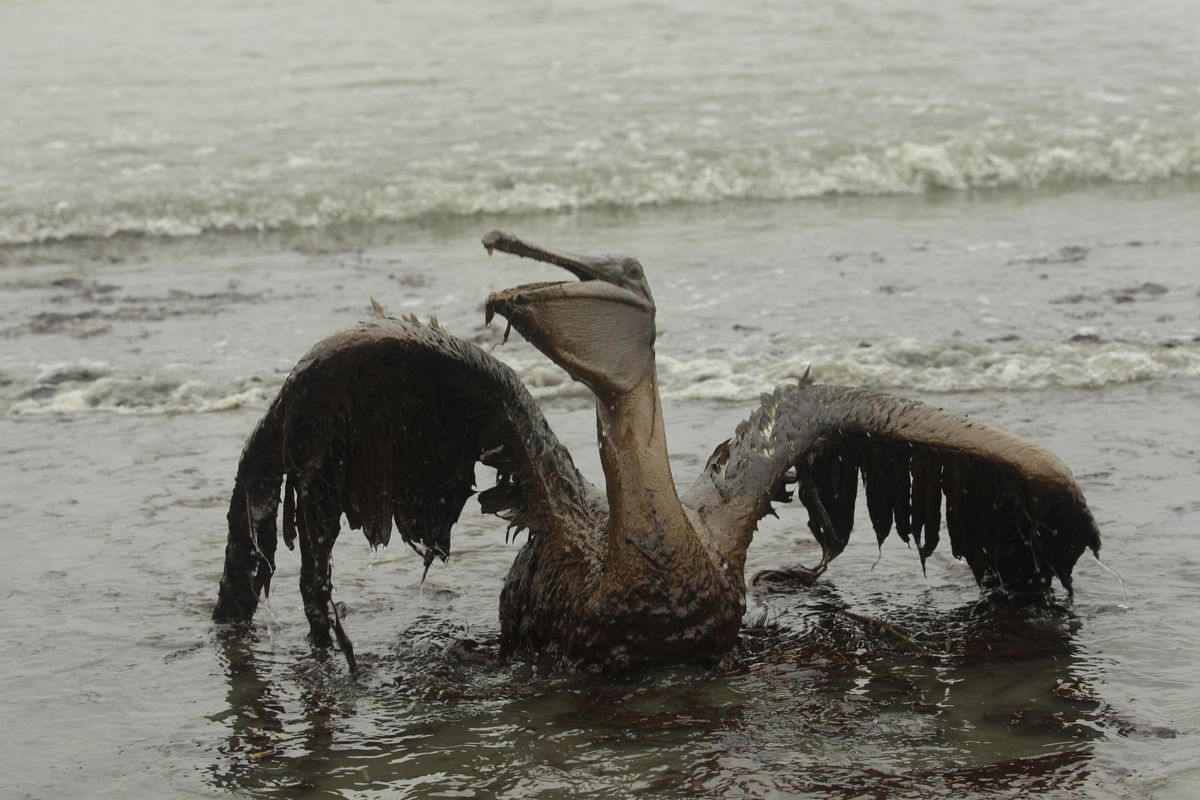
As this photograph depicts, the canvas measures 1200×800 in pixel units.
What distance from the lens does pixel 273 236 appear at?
14.5 meters

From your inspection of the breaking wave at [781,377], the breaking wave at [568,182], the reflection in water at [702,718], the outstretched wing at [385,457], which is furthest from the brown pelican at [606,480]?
the breaking wave at [568,182]

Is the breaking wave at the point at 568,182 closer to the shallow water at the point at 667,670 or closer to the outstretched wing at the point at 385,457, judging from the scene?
the shallow water at the point at 667,670

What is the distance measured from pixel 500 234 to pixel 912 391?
457 cm

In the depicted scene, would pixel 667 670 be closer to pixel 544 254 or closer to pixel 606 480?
pixel 606 480

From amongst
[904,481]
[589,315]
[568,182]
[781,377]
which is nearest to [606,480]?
[589,315]

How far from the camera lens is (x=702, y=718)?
A: 498 centimetres

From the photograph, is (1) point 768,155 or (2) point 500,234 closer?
(2) point 500,234

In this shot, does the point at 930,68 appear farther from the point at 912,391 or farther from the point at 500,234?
the point at 500,234

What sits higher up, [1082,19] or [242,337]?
[1082,19]

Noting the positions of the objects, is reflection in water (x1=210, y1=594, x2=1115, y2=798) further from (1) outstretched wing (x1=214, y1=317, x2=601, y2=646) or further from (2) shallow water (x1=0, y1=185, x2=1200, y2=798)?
(1) outstretched wing (x1=214, y1=317, x2=601, y2=646)

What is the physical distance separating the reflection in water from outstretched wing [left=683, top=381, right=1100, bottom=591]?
272 millimetres

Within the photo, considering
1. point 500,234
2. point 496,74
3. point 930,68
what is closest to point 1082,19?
point 930,68

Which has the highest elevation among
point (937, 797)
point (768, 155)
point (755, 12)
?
point (755, 12)

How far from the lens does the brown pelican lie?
503cm
